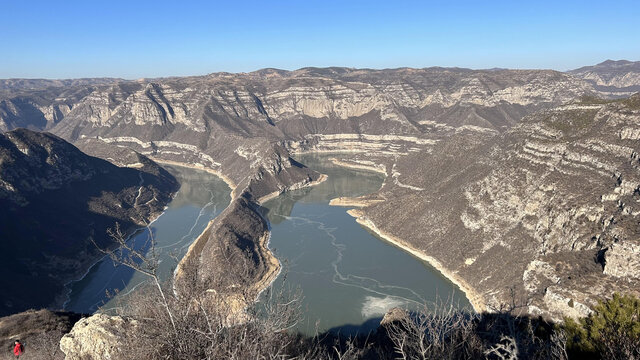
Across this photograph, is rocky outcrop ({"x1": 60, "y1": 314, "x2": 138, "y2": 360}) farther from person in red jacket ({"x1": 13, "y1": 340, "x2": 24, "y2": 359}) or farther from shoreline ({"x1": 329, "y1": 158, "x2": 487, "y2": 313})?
shoreline ({"x1": 329, "y1": 158, "x2": 487, "y2": 313})

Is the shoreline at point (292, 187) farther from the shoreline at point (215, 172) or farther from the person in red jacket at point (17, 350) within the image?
the person in red jacket at point (17, 350)

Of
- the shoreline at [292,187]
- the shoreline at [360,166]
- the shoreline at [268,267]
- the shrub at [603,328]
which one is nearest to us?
the shrub at [603,328]

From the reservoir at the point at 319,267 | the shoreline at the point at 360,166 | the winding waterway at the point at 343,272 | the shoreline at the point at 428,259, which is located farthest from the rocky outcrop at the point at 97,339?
the shoreline at the point at 360,166

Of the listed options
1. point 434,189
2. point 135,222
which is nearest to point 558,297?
point 434,189

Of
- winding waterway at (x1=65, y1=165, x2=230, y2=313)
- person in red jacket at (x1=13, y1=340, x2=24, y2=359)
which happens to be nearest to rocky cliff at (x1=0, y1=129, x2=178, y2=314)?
winding waterway at (x1=65, y1=165, x2=230, y2=313)

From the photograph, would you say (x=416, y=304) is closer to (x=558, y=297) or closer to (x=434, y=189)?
(x=558, y=297)

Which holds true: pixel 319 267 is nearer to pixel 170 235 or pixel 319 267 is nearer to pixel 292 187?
pixel 170 235
